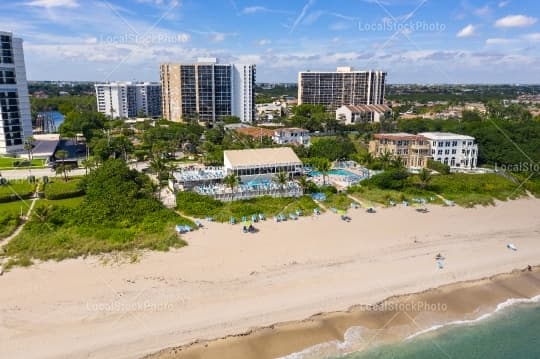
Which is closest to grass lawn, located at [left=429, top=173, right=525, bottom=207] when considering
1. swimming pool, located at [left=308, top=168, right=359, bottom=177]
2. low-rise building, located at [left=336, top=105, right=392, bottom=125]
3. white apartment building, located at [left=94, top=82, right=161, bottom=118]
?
swimming pool, located at [left=308, top=168, right=359, bottom=177]

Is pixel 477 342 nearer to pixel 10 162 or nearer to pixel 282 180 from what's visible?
pixel 282 180

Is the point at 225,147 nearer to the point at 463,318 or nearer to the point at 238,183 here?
the point at 238,183

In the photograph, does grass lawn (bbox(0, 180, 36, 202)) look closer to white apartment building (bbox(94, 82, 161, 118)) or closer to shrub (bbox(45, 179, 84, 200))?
shrub (bbox(45, 179, 84, 200))

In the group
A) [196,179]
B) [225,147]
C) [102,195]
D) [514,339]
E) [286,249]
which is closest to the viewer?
[514,339]

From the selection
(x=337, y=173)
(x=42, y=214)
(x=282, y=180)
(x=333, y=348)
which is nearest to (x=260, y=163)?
(x=282, y=180)

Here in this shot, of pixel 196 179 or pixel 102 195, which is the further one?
pixel 196 179

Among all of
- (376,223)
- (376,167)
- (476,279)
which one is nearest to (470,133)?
(376,167)

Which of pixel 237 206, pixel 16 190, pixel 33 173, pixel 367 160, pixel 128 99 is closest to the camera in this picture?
pixel 237 206

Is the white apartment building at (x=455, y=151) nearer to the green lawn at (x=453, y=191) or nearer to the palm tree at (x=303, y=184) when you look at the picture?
the green lawn at (x=453, y=191)
